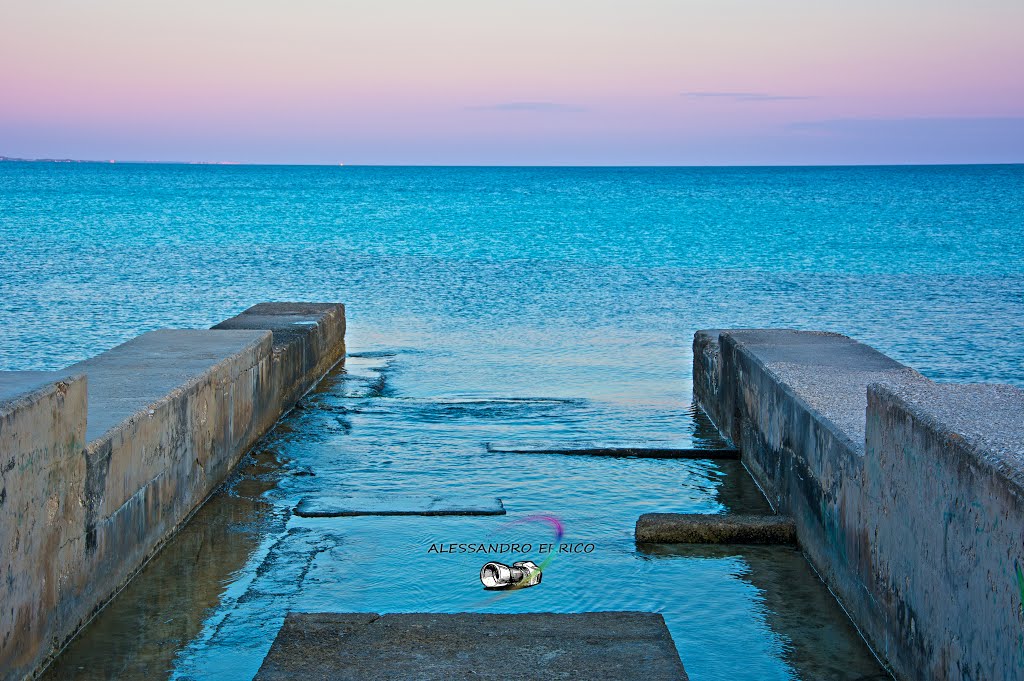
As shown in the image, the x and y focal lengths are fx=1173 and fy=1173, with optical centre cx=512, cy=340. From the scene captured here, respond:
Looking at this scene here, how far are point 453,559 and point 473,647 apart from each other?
4.74ft

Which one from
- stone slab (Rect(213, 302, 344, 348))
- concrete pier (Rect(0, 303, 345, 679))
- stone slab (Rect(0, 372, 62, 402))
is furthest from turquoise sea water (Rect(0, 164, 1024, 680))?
stone slab (Rect(0, 372, 62, 402))

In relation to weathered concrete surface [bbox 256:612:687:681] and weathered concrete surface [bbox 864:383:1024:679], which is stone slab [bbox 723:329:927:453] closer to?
weathered concrete surface [bbox 864:383:1024:679]

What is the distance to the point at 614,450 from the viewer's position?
7.71 meters

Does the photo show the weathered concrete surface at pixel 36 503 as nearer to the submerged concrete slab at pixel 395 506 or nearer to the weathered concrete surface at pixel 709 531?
the submerged concrete slab at pixel 395 506

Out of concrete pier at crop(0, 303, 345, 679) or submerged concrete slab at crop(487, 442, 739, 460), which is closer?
concrete pier at crop(0, 303, 345, 679)

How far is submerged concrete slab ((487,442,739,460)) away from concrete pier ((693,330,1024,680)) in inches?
44.4

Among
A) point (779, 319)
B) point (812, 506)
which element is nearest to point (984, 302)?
point (779, 319)

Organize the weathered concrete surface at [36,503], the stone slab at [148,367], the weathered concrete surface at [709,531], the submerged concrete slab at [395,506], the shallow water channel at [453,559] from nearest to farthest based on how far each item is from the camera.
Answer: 1. the weathered concrete surface at [36,503]
2. the shallow water channel at [453,559]
3. the stone slab at [148,367]
4. the weathered concrete surface at [709,531]
5. the submerged concrete slab at [395,506]

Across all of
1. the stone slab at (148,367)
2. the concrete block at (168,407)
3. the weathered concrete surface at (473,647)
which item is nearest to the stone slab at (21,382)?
the stone slab at (148,367)

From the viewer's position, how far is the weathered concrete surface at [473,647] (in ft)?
12.6

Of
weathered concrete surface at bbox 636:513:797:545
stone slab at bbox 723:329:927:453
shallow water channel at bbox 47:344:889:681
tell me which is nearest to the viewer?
shallow water channel at bbox 47:344:889:681

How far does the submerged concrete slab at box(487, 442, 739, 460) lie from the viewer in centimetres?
770

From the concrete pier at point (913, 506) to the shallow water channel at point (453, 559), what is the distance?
0.28 metres

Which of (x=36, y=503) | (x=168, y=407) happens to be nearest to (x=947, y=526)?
(x=36, y=503)
